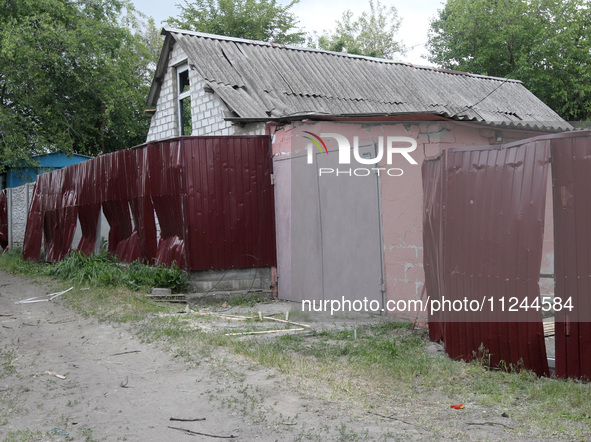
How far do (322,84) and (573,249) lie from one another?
988 centimetres

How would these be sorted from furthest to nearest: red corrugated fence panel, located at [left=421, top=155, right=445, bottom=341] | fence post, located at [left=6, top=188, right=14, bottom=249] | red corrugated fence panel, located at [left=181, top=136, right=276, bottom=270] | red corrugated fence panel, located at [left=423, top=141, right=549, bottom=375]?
fence post, located at [left=6, top=188, right=14, bottom=249], red corrugated fence panel, located at [left=181, top=136, right=276, bottom=270], red corrugated fence panel, located at [left=421, top=155, right=445, bottom=341], red corrugated fence panel, located at [left=423, top=141, right=549, bottom=375]

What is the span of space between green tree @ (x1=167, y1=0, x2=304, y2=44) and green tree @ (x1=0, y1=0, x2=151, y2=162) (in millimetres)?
6753

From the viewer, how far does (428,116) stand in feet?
24.7

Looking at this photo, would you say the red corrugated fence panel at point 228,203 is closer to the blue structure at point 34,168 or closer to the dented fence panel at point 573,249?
the dented fence panel at point 573,249

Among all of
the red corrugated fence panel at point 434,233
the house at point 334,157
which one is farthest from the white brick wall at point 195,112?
the red corrugated fence panel at point 434,233

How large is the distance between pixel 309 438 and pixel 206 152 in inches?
261

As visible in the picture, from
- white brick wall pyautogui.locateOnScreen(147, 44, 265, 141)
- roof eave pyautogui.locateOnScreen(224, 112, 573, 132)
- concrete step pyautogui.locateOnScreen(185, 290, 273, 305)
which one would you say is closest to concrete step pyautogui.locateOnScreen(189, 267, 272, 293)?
concrete step pyautogui.locateOnScreen(185, 290, 273, 305)

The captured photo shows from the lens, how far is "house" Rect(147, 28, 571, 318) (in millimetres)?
7719

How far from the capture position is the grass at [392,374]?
13.3 feet

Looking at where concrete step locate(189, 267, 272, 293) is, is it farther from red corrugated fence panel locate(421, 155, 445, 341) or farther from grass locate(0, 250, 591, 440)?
red corrugated fence panel locate(421, 155, 445, 341)

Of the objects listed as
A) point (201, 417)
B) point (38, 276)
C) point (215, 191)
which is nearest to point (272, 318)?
point (215, 191)

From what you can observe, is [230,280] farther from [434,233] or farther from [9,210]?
[9,210]

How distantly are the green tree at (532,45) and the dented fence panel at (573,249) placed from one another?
21.2 metres

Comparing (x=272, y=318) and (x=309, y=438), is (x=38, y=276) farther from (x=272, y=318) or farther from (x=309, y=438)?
(x=309, y=438)
